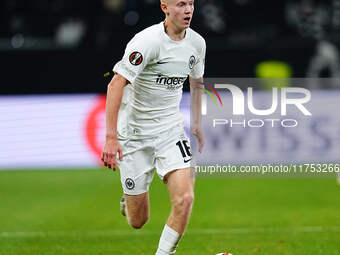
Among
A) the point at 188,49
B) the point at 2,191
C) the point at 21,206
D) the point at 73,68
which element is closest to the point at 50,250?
the point at 188,49

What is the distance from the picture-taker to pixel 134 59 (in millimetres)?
6020

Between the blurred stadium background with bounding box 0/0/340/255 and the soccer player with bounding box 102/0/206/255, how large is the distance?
2.65m

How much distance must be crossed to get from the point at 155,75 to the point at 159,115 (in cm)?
37

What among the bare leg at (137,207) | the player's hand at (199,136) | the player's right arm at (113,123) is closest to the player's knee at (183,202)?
the player's right arm at (113,123)

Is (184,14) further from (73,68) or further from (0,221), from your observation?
(73,68)

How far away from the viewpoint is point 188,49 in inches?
252

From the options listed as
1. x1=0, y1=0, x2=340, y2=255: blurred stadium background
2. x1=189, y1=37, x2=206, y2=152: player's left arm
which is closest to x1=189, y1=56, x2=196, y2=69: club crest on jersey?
x1=189, y1=37, x2=206, y2=152: player's left arm

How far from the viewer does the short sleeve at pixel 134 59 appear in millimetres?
6004

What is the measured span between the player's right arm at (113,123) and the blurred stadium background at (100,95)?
11.3 ft

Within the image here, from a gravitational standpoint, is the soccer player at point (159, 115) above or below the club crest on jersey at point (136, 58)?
below

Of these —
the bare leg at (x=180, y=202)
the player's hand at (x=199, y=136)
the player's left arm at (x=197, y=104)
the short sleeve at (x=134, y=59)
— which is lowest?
the bare leg at (x=180, y=202)

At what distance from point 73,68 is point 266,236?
7.26 metres

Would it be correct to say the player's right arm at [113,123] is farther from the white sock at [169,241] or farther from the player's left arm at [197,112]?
the player's left arm at [197,112]

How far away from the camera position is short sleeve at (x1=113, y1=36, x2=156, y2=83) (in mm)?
6004
